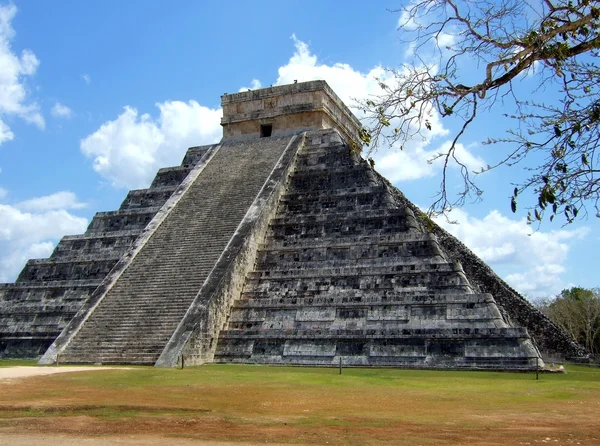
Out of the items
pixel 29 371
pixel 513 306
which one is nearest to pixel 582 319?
pixel 513 306

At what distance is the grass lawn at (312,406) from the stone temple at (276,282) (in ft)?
5.10

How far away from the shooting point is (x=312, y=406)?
837cm

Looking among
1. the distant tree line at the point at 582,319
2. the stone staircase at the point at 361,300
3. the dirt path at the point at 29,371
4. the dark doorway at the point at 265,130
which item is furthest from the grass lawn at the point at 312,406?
the distant tree line at the point at 582,319

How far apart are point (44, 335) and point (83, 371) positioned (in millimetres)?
5090

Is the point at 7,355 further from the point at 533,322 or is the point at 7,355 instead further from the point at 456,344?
the point at 533,322

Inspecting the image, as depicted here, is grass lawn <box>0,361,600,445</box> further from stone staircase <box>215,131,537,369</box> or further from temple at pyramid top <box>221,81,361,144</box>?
temple at pyramid top <box>221,81,361,144</box>

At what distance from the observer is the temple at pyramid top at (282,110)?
73.7ft

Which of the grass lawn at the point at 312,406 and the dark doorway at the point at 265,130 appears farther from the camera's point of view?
the dark doorway at the point at 265,130

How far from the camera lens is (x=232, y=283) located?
15938mm

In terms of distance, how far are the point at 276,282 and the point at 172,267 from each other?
108 inches

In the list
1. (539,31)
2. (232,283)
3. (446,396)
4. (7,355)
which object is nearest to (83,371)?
(232,283)

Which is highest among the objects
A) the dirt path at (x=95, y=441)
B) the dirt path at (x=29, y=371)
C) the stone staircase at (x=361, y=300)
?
the stone staircase at (x=361, y=300)

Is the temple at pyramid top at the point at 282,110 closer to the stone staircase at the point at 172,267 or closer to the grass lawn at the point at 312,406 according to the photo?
the stone staircase at the point at 172,267

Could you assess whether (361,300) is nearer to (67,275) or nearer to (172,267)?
(172,267)
